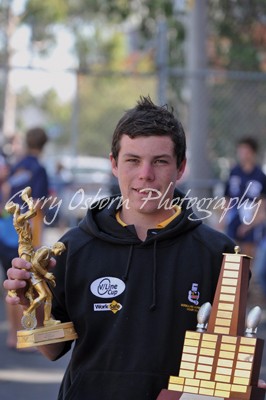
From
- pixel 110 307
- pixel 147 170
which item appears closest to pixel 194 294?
pixel 110 307

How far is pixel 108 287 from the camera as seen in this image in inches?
137

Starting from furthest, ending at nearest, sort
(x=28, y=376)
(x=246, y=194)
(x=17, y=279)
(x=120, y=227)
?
(x=246, y=194), (x=28, y=376), (x=120, y=227), (x=17, y=279)

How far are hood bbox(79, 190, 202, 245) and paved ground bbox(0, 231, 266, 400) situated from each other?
13.1 feet

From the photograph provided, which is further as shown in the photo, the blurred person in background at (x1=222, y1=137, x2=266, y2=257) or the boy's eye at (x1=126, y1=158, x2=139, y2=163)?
the blurred person in background at (x1=222, y1=137, x2=266, y2=257)

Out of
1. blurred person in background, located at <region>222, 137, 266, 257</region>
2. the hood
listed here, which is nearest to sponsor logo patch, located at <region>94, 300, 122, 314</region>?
the hood

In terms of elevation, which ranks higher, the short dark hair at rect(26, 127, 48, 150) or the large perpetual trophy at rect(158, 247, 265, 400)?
the short dark hair at rect(26, 127, 48, 150)

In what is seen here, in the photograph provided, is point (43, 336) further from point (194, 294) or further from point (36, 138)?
point (36, 138)

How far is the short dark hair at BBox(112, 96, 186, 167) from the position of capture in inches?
137

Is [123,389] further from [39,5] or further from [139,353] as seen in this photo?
[39,5]

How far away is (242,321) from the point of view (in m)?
3.26

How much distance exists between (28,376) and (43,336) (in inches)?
202

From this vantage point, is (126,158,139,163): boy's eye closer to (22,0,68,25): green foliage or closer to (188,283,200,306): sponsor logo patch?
(188,283,200,306): sponsor logo patch

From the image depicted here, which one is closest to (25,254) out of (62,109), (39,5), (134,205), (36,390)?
(134,205)

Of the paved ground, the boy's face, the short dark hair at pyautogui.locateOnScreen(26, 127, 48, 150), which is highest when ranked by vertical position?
the short dark hair at pyautogui.locateOnScreen(26, 127, 48, 150)
